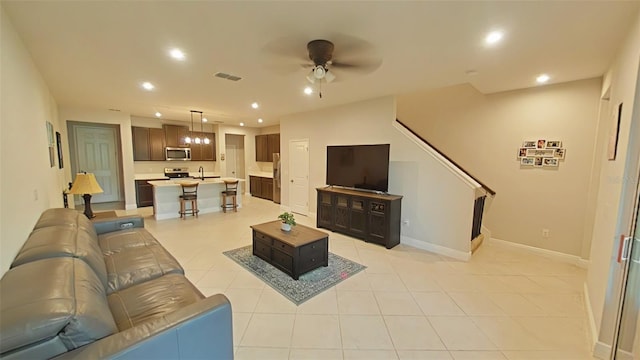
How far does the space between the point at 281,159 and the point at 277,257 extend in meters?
4.09

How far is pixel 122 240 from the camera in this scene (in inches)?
115

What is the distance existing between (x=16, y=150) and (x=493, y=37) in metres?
4.09

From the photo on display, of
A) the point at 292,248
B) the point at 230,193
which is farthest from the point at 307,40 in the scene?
the point at 230,193

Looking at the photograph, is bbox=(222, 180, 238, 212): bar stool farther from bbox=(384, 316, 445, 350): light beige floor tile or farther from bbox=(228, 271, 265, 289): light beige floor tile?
bbox=(384, 316, 445, 350): light beige floor tile

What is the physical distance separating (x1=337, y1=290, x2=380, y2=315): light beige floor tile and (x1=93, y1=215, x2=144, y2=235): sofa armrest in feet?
9.52

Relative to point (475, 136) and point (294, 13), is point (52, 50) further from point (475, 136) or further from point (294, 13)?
point (475, 136)

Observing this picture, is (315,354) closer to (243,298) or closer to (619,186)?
(243,298)

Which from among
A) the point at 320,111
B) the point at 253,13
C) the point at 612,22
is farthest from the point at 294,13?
the point at 320,111

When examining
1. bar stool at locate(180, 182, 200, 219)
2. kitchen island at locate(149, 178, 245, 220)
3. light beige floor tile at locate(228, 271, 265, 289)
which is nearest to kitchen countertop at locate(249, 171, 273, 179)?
kitchen island at locate(149, 178, 245, 220)

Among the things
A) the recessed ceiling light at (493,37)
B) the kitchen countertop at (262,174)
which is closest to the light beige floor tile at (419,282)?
the recessed ceiling light at (493,37)

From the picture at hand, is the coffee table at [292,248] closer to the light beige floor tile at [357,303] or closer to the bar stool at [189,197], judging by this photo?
the light beige floor tile at [357,303]

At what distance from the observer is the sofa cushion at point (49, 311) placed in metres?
1.01

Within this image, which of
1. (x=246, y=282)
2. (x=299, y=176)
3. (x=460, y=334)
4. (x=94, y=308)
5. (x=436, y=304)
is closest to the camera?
(x=94, y=308)

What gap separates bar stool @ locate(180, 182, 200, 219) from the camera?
6.01 metres
